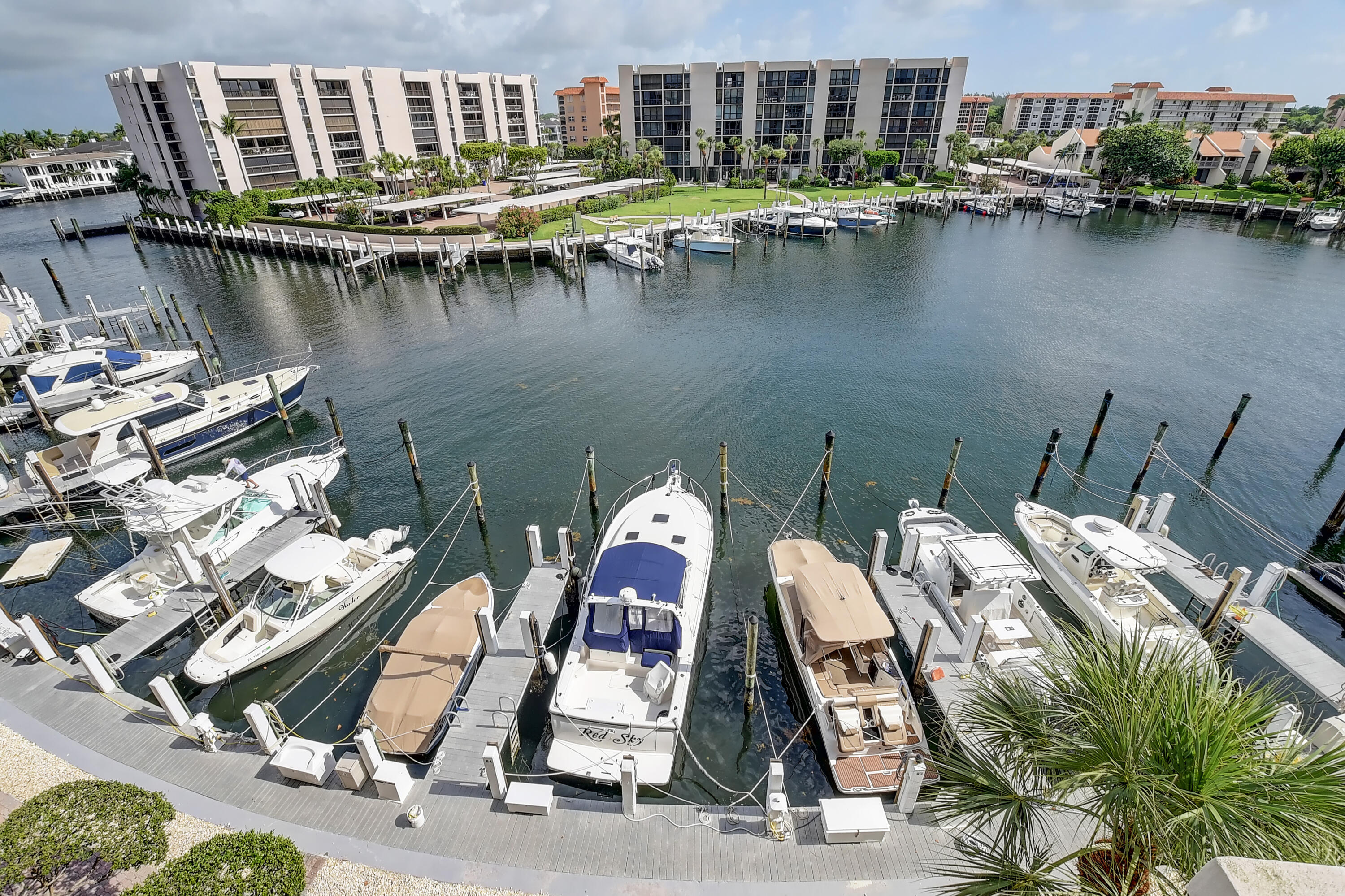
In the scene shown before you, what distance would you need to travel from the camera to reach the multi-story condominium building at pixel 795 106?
103 metres

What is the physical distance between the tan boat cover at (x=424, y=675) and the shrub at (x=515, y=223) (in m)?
58.4

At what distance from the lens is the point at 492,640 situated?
16.8 m

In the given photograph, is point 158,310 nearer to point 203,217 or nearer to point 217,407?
point 217,407

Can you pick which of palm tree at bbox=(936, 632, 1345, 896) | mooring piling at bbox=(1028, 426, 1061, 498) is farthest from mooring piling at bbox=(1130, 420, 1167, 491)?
palm tree at bbox=(936, 632, 1345, 896)

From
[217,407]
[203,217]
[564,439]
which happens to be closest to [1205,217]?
[564,439]

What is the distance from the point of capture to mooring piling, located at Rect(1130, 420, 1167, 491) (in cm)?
2627

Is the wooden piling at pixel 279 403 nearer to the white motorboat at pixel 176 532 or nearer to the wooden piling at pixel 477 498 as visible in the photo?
the white motorboat at pixel 176 532

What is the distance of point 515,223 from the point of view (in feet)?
226

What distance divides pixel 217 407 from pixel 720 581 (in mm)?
27453

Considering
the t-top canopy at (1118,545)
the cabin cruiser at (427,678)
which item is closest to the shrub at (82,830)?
the cabin cruiser at (427,678)

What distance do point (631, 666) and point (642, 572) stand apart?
2.48 m

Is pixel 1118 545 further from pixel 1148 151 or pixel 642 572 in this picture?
pixel 1148 151

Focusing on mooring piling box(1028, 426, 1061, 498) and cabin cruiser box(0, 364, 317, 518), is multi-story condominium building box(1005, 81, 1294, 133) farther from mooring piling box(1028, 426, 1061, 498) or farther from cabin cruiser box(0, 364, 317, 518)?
cabin cruiser box(0, 364, 317, 518)

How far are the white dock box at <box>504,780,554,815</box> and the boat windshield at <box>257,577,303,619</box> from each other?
11.0 metres
